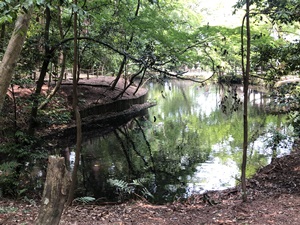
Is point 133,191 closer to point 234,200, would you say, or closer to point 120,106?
point 234,200

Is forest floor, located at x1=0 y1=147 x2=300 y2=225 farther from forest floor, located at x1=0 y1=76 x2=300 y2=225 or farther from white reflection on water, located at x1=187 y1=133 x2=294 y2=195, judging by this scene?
white reflection on water, located at x1=187 y1=133 x2=294 y2=195

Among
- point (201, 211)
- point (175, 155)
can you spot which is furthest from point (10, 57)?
point (175, 155)

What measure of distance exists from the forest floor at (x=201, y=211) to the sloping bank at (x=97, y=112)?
23.9 feet

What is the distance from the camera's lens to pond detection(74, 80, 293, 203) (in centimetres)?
861

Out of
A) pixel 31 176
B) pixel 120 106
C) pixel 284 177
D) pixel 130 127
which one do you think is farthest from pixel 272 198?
pixel 120 106

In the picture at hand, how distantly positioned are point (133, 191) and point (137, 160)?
3.26 meters

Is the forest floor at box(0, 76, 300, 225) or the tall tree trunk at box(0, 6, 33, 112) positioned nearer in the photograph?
the tall tree trunk at box(0, 6, 33, 112)

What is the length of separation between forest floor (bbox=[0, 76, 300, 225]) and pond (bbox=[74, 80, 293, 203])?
3.81 feet

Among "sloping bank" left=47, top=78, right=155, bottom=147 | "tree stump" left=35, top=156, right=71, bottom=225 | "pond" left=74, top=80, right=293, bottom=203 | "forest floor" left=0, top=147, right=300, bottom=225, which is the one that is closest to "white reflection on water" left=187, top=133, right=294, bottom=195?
"pond" left=74, top=80, right=293, bottom=203

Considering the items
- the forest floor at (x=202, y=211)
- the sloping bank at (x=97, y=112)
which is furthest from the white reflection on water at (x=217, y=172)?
the sloping bank at (x=97, y=112)

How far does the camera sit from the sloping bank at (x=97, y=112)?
554 inches

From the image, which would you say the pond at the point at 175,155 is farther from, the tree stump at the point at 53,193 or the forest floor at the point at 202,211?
the tree stump at the point at 53,193

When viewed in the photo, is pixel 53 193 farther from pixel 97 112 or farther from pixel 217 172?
pixel 97 112

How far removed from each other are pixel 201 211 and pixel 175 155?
6225mm
